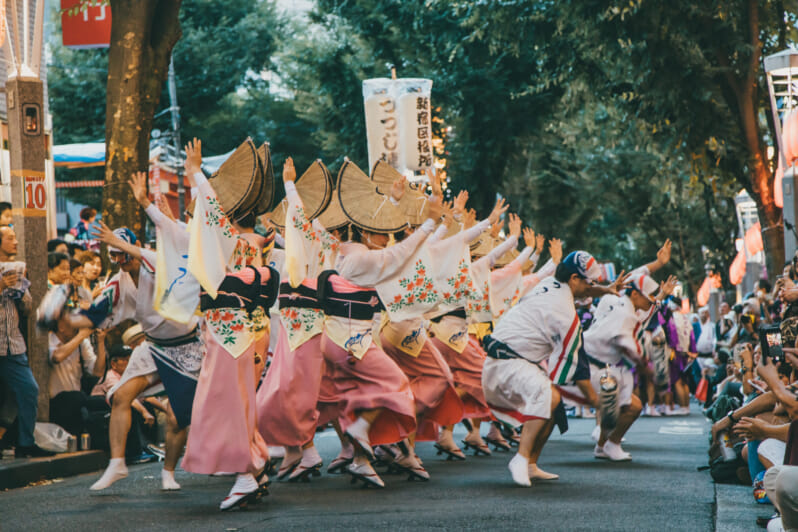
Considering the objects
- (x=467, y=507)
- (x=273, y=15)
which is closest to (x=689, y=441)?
(x=467, y=507)

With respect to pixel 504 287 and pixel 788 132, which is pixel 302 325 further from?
pixel 788 132

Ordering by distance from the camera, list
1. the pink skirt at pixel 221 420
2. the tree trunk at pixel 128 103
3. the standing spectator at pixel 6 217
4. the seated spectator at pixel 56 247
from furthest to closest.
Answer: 1. the tree trunk at pixel 128 103
2. the seated spectator at pixel 56 247
3. the standing spectator at pixel 6 217
4. the pink skirt at pixel 221 420

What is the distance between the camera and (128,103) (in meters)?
12.6

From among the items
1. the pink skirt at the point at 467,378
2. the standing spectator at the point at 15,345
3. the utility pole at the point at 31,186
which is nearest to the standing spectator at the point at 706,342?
the pink skirt at the point at 467,378

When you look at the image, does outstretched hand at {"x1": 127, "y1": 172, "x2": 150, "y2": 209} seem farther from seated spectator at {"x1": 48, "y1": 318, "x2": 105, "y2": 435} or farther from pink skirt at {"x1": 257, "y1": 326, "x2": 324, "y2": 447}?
seated spectator at {"x1": 48, "y1": 318, "x2": 105, "y2": 435}

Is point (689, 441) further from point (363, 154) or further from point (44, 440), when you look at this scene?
point (363, 154)

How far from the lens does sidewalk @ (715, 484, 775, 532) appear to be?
6914 mm

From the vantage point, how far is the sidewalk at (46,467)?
9406mm

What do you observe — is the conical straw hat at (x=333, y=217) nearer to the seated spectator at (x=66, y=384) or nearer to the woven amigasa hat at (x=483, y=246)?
the seated spectator at (x=66, y=384)

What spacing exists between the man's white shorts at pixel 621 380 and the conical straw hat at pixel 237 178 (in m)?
4.60

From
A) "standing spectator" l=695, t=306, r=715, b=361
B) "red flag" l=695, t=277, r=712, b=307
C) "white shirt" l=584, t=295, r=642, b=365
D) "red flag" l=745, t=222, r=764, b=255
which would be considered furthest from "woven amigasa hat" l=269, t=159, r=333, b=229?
"red flag" l=695, t=277, r=712, b=307

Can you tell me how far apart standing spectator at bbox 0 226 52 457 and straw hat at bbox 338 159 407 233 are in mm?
2783

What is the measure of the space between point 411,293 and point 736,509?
3.35 meters

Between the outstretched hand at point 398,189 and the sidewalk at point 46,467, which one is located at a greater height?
the outstretched hand at point 398,189
